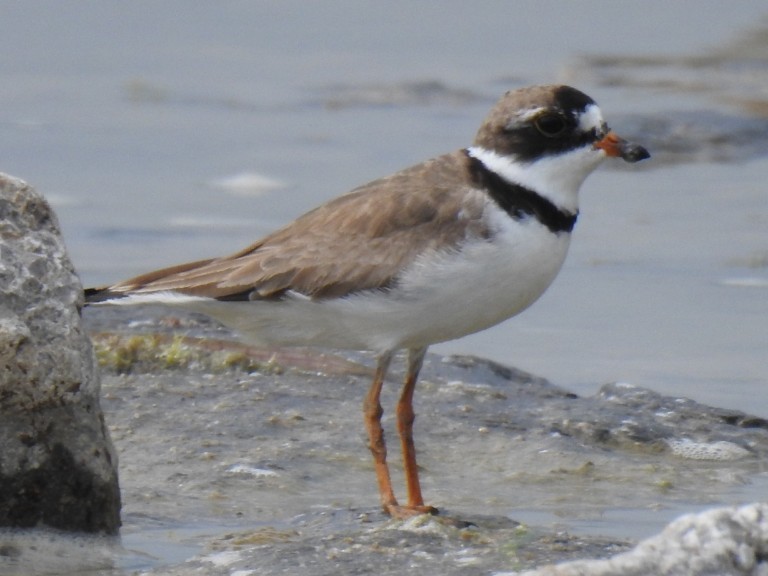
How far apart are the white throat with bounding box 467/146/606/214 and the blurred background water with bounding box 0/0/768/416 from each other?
185cm

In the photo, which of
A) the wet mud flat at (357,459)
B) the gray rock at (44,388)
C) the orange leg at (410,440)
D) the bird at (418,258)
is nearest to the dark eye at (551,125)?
the bird at (418,258)

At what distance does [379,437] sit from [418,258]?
57 centimetres

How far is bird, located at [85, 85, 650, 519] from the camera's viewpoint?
15.8 feet

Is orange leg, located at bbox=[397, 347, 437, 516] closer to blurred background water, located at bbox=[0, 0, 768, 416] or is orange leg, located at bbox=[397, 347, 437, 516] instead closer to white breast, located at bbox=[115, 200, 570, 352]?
white breast, located at bbox=[115, 200, 570, 352]

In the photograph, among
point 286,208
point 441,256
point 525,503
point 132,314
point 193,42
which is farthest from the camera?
point 193,42

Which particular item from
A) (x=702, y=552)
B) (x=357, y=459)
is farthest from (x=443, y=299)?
(x=702, y=552)

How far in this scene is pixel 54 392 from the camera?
13.9 feet

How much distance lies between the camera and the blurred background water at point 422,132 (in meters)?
7.75

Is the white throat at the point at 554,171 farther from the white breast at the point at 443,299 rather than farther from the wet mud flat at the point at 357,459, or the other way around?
the wet mud flat at the point at 357,459

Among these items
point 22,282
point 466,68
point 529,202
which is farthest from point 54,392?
point 466,68

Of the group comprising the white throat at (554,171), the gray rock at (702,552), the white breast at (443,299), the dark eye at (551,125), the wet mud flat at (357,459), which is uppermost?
the dark eye at (551,125)

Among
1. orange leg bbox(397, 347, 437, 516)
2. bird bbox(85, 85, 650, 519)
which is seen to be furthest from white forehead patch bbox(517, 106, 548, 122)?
orange leg bbox(397, 347, 437, 516)

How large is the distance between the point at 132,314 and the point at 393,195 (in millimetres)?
2283

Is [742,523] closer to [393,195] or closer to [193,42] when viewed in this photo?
[393,195]
